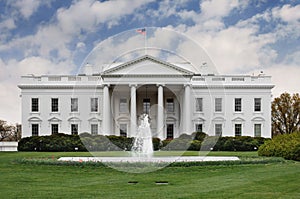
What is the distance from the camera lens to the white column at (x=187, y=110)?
50.4m

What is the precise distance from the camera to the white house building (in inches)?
2087

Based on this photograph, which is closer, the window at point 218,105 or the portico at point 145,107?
the portico at point 145,107

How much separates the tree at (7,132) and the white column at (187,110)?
35.8 m

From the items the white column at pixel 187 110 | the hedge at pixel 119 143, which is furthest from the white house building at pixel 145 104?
the hedge at pixel 119 143

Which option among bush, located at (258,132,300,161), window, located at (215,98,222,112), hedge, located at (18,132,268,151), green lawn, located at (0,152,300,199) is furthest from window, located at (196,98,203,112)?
green lawn, located at (0,152,300,199)

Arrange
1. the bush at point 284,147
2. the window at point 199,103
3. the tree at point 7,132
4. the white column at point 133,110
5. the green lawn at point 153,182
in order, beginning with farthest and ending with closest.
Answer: the tree at point 7,132, the window at point 199,103, the white column at point 133,110, the bush at point 284,147, the green lawn at point 153,182

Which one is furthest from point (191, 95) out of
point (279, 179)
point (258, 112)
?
Result: point (279, 179)

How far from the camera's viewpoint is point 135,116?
173 ft

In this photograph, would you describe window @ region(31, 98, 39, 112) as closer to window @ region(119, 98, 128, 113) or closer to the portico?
the portico

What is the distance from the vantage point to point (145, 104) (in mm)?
57188

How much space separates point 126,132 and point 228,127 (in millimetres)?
11644

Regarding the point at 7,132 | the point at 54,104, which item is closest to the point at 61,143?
the point at 54,104

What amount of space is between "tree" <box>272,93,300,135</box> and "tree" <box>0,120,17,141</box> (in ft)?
134

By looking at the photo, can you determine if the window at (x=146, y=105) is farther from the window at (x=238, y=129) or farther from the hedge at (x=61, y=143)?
the hedge at (x=61, y=143)
